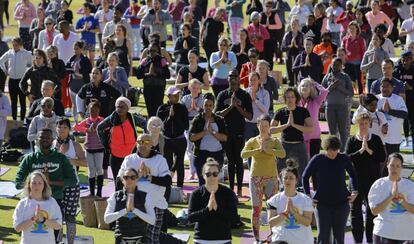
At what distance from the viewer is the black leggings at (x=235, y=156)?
63.8 feet

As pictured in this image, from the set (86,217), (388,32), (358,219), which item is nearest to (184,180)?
(86,217)

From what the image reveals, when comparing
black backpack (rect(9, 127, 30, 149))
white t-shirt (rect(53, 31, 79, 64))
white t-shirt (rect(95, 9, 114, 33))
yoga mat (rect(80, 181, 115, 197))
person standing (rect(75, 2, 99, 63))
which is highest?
white t-shirt (rect(95, 9, 114, 33))

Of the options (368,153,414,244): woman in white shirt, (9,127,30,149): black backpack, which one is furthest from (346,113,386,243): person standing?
(9,127,30,149): black backpack

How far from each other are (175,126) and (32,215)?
5.27 m

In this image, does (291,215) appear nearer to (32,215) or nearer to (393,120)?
(32,215)

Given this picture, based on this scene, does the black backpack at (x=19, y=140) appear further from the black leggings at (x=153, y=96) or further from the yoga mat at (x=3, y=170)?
the black leggings at (x=153, y=96)

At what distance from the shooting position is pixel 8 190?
66.8ft

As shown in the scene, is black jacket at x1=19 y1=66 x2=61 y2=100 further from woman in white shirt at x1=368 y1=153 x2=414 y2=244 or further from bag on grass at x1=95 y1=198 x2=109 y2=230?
woman in white shirt at x1=368 y1=153 x2=414 y2=244

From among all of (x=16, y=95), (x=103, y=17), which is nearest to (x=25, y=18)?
(x=103, y=17)

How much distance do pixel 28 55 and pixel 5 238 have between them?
8078 millimetres

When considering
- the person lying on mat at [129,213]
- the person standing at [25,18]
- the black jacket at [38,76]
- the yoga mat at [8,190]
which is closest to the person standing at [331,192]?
the person lying on mat at [129,213]

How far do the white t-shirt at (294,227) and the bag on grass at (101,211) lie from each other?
384 centimetres

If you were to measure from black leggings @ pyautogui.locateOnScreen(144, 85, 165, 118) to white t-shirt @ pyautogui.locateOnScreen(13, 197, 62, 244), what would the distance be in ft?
29.5

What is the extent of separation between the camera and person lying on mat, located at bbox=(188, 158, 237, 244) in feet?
47.0
